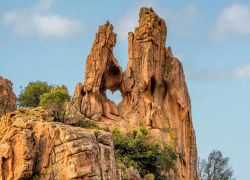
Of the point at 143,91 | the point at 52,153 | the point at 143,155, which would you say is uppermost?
the point at 143,91

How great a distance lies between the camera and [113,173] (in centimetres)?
3394

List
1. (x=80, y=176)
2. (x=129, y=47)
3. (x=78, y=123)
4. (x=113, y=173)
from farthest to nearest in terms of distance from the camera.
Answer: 1. (x=129, y=47)
2. (x=78, y=123)
3. (x=113, y=173)
4. (x=80, y=176)

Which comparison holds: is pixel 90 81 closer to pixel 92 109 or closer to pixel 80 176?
pixel 92 109

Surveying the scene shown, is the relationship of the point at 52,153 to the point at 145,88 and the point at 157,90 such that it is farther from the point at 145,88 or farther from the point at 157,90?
the point at 157,90

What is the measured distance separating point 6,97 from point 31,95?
7361 mm

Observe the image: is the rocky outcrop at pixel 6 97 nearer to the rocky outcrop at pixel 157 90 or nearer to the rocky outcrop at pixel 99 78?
the rocky outcrop at pixel 99 78

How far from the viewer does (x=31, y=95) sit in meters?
69.9

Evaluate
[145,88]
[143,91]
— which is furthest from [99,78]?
[145,88]

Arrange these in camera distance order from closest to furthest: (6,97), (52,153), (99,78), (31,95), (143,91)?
1. (52,153)
2. (99,78)
3. (143,91)
4. (6,97)
5. (31,95)

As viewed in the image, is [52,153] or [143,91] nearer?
[52,153]

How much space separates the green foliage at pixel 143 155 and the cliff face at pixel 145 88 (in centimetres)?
625

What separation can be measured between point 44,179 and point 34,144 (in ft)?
5.63

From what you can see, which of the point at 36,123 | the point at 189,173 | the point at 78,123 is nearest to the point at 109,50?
the point at 189,173

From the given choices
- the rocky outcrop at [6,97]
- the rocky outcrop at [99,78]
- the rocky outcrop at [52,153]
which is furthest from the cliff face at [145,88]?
the rocky outcrop at [52,153]
